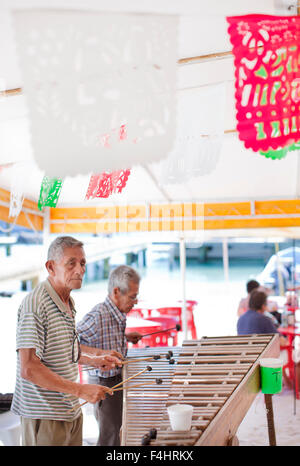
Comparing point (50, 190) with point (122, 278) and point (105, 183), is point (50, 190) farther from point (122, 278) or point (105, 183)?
point (122, 278)

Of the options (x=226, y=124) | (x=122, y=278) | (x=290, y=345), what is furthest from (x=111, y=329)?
(x=290, y=345)

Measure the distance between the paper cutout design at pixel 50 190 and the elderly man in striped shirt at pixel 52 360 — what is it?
1.53 ft

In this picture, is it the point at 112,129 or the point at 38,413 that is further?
the point at 38,413

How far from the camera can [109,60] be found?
61.8 inches

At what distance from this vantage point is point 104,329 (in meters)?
2.73

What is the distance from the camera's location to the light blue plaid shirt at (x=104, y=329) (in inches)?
107

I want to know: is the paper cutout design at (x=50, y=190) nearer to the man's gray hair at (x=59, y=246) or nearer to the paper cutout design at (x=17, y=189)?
the paper cutout design at (x=17, y=189)

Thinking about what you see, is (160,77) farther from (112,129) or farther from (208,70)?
(208,70)

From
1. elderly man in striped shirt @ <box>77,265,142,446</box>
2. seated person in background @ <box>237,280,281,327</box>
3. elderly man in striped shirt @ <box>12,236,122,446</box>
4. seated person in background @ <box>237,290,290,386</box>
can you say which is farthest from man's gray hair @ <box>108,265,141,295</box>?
seated person in background @ <box>237,280,281,327</box>

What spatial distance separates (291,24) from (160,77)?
583 mm

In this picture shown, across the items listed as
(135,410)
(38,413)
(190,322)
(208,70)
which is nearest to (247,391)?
(135,410)

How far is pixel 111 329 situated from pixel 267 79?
1.63 meters

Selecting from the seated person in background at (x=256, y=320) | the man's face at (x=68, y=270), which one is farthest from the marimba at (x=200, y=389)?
the seated person in background at (x=256, y=320)

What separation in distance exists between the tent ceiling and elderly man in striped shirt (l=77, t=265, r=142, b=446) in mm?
587
